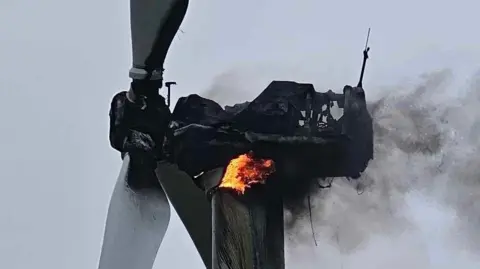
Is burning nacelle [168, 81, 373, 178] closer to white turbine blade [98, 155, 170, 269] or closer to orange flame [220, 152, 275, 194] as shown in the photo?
orange flame [220, 152, 275, 194]

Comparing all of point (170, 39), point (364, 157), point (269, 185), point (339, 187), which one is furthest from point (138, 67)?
point (339, 187)

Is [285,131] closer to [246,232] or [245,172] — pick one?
[245,172]

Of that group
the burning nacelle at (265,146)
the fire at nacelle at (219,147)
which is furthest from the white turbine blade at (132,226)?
the burning nacelle at (265,146)

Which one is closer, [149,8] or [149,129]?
[149,8]

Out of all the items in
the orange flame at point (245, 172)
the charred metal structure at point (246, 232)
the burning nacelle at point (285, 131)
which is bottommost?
the charred metal structure at point (246, 232)

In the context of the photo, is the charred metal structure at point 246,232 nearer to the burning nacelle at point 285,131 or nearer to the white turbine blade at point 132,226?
the burning nacelle at point 285,131

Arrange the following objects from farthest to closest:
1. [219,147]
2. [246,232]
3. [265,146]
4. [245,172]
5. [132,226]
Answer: [265,146]
[219,147]
[245,172]
[246,232]
[132,226]

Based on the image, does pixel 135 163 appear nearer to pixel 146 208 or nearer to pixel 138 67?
pixel 146 208

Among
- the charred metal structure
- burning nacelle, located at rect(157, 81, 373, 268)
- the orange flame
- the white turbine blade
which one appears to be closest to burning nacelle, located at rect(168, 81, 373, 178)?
burning nacelle, located at rect(157, 81, 373, 268)

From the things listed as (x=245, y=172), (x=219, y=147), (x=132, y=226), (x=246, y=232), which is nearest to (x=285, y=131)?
(x=245, y=172)
